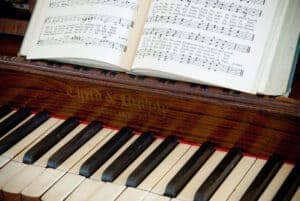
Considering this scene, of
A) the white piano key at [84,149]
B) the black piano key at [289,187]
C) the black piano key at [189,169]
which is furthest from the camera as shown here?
the white piano key at [84,149]

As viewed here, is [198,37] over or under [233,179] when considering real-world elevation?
over

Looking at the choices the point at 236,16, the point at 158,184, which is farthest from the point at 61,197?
the point at 236,16

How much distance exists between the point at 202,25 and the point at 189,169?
452mm

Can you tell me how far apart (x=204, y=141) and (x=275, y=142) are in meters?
0.25

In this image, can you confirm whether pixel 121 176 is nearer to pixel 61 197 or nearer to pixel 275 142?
pixel 61 197

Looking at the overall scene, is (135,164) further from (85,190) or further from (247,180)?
(247,180)

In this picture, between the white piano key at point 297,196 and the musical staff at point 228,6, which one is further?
the musical staff at point 228,6

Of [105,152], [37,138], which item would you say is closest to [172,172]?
[105,152]

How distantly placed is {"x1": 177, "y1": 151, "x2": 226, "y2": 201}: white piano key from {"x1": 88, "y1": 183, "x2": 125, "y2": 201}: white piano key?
7.5 inches

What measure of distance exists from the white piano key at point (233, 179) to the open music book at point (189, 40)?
0.25m

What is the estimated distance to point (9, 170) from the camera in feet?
5.88

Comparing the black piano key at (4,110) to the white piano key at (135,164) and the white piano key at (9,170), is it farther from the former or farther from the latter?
the white piano key at (135,164)

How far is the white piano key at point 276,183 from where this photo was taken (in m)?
1.49

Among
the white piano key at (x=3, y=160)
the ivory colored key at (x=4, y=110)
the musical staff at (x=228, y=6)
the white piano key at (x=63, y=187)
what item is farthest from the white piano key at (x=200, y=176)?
the ivory colored key at (x=4, y=110)
